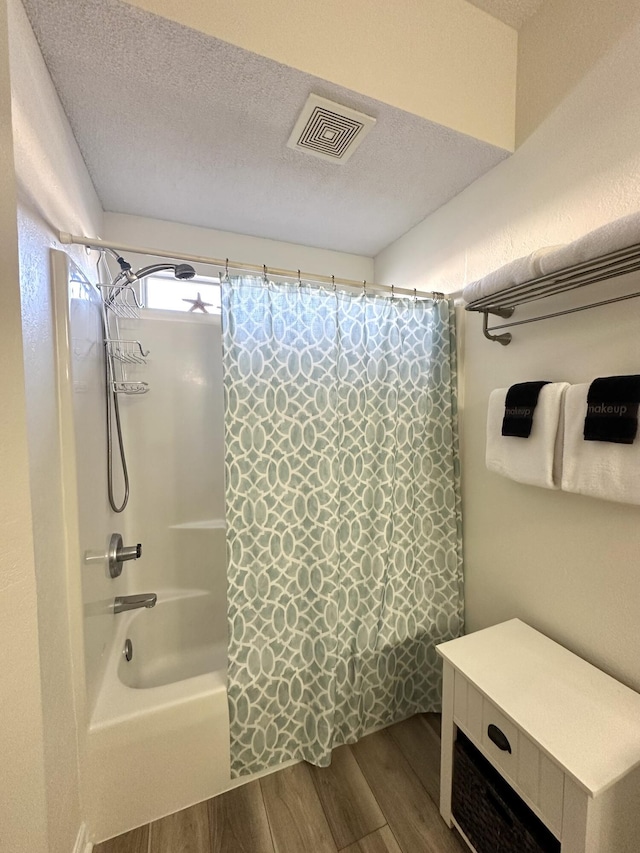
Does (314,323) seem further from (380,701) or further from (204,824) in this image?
(204,824)

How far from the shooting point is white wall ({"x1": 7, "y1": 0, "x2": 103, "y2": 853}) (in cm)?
82

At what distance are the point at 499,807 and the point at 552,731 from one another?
14.6 inches

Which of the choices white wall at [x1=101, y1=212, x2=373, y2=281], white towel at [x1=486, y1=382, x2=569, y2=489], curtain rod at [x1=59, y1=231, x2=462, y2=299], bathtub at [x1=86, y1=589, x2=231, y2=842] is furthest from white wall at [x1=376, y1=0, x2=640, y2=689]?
bathtub at [x1=86, y1=589, x2=231, y2=842]

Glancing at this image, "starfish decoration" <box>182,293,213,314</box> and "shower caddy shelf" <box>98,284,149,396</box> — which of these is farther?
"starfish decoration" <box>182,293,213,314</box>

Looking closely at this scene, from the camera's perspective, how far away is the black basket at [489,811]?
0.93 metres

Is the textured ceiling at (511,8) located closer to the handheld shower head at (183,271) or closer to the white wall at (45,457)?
the handheld shower head at (183,271)

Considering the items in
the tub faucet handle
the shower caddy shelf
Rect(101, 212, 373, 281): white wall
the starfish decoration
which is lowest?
the tub faucet handle

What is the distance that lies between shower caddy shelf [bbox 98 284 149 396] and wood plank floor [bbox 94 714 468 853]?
5.74 feet

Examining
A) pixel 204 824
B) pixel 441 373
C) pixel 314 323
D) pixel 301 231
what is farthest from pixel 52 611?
pixel 301 231

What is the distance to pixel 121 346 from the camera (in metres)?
1.81

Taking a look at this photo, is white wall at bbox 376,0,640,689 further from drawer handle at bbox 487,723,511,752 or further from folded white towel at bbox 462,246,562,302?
drawer handle at bbox 487,723,511,752

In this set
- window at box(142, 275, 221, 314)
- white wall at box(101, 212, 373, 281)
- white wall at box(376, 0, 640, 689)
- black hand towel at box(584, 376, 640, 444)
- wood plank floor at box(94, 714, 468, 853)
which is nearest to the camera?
black hand towel at box(584, 376, 640, 444)

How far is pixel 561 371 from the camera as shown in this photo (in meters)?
1.20

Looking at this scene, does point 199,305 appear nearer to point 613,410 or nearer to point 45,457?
point 45,457
